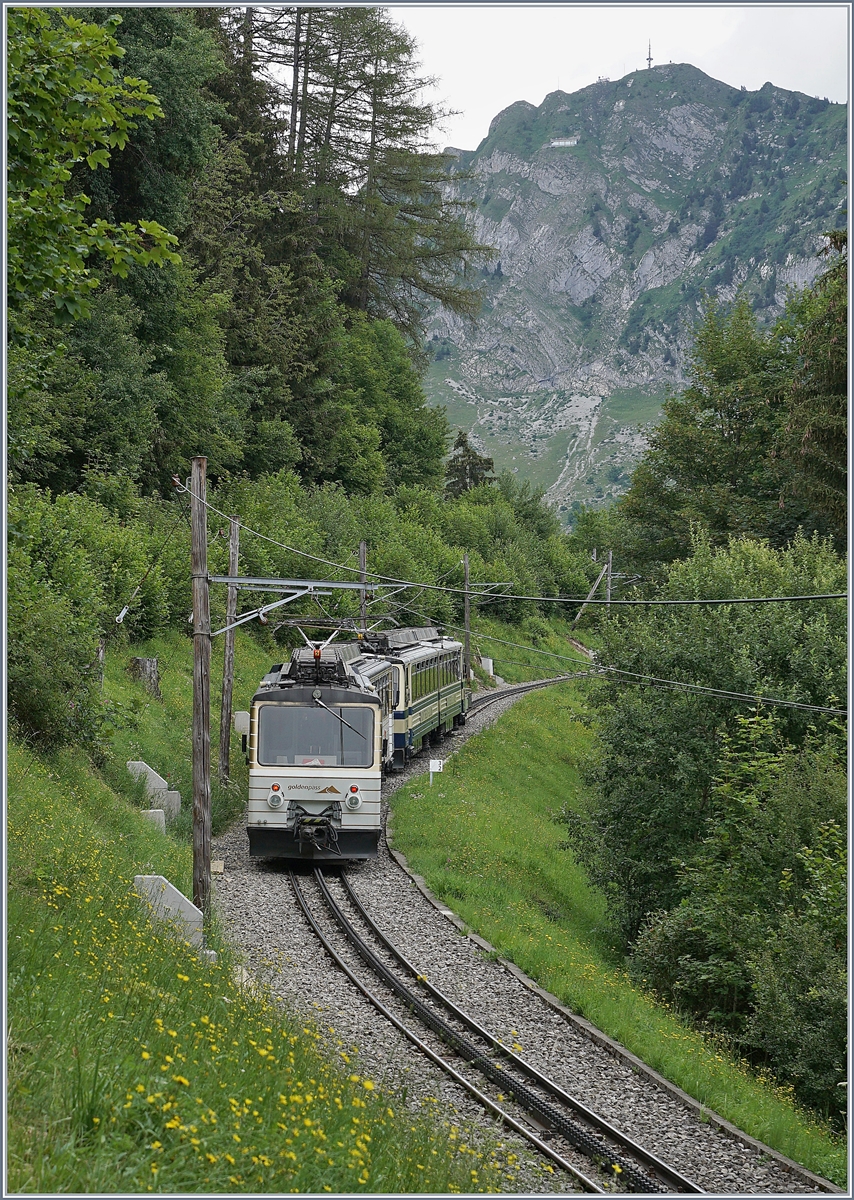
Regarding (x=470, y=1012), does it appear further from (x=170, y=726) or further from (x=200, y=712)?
(x=170, y=726)

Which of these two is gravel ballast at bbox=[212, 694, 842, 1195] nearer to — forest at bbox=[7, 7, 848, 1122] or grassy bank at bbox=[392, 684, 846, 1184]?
grassy bank at bbox=[392, 684, 846, 1184]

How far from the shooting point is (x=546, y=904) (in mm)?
20109

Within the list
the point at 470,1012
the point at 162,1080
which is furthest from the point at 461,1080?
the point at 162,1080

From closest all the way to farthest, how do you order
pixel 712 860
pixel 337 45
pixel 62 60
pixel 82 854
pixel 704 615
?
pixel 62 60 < pixel 82 854 < pixel 712 860 < pixel 704 615 < pixel 337 45

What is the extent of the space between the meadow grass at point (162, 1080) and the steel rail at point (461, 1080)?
1.70 feet

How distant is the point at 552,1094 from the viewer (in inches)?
411

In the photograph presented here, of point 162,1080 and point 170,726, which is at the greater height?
point 162,1080

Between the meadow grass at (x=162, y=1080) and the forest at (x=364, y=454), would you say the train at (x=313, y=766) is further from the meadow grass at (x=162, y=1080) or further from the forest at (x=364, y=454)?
the meadow grass at (x=162, y=1080)

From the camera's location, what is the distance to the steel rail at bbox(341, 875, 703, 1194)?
9.01 m

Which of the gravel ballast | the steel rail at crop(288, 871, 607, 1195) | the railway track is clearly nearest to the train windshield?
the gravel ballast

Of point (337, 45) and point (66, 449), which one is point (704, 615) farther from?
point (337, 45)

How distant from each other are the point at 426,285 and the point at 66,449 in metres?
33.6

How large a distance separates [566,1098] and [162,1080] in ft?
18.2

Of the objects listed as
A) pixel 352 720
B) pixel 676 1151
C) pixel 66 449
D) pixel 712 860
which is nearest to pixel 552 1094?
pixel 676 1151
